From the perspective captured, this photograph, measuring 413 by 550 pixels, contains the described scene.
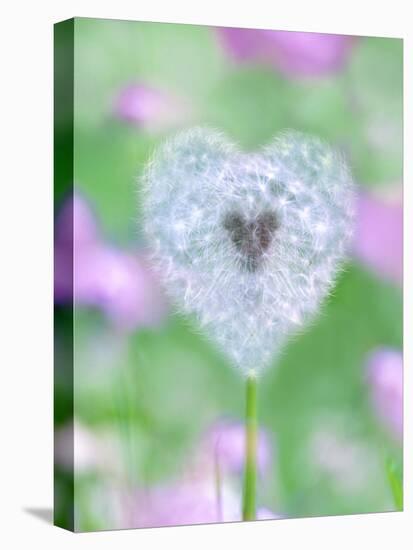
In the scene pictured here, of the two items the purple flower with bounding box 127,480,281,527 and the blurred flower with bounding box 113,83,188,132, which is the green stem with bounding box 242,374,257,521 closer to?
the purple flower with bounding box 127,480,281,527

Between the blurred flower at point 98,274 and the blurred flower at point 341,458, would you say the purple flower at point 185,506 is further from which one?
the blurred flower at point 98,274

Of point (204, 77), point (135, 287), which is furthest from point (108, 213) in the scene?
point (204, 77)

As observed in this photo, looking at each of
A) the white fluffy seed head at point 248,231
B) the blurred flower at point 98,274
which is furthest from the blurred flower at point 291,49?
the blurred flower at point 98,274

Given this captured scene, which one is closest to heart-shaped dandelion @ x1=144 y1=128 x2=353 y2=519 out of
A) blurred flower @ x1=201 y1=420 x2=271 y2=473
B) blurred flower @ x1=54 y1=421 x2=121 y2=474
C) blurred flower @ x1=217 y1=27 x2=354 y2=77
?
blurred flower @ x1=201 y1=420 x2=271 y2=473

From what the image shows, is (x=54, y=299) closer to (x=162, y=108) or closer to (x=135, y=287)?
(x=135, y=287)

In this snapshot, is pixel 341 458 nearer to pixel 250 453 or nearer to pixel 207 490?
pixel 250 453

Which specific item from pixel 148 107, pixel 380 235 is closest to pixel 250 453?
pixel 380 235

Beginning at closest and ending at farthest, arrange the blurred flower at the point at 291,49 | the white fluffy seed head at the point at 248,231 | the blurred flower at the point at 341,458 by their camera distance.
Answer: the white fluffy seed head at the point at 248,231, the blurred flower at the point at 291,49, the blurred flower at the point at 341,458
